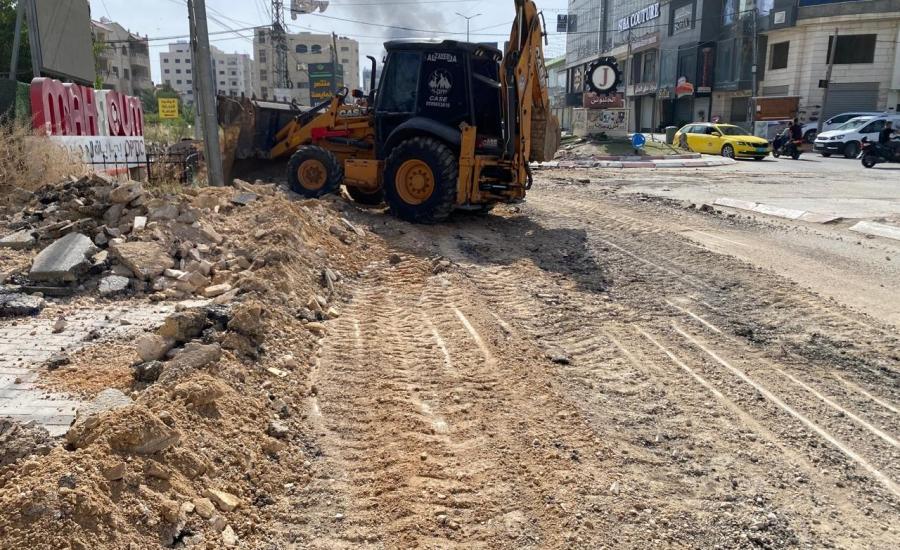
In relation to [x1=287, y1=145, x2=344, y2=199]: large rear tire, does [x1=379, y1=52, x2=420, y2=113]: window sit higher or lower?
higher

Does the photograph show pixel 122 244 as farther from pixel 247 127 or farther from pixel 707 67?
pixel 707 67

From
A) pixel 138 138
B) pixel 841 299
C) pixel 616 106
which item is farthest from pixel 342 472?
pixel 616 106

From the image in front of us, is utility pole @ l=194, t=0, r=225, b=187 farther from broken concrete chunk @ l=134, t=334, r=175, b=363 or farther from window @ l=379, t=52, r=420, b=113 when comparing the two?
broken concrete chunk @ l=134, t=334, r=175, b=363

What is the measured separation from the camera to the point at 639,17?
226 feet

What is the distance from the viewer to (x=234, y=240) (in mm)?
8078

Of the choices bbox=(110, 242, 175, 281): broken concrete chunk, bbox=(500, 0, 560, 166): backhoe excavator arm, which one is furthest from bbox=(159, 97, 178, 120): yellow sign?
bbox=(110, 242, 175, 281): broken concrete chunk

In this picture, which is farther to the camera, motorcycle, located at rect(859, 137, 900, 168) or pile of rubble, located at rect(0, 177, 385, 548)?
motorcycle, located at rect(859, 137, 900, 168)

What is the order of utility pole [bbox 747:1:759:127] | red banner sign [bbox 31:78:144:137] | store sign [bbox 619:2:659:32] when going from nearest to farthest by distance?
red banner sign [bbox 31:78:144:137] < utility pole [bbox 747:1:759:127] < store sign [bbox 619:2:659:32]

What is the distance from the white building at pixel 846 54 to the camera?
44625mm

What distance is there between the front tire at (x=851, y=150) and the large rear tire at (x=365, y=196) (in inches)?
1044

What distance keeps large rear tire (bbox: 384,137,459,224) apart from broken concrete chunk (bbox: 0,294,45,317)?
5753 mm

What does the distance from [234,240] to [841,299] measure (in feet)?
21.5

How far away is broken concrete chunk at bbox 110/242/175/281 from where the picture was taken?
7.04m

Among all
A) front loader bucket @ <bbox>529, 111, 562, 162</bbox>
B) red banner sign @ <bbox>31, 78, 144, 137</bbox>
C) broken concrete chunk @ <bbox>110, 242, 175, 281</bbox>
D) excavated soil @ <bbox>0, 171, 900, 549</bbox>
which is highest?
red banner sign @ <bbox>31, 78, 144, 137</bbox>
